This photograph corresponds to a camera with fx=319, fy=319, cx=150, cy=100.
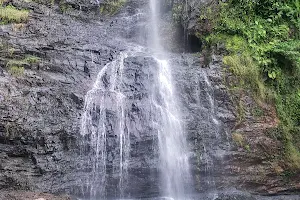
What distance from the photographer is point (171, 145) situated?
28.5 ft

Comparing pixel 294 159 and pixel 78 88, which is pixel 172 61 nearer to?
pixel 78 88

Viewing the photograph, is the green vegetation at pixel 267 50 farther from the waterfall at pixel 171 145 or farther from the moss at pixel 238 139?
the waterfall at pixel 171 145

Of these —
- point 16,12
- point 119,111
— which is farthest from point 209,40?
point 16,12

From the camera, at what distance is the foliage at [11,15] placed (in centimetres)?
1086

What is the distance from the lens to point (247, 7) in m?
11.4

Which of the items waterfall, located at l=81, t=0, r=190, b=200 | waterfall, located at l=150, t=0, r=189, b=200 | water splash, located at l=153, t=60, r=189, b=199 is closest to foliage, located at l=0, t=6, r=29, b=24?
waterfall, located at l=81, t=0, r=190, b=200

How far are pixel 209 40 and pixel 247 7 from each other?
2026 millimetres

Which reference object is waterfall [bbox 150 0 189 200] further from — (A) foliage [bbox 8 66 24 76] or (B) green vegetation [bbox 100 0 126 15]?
(B) green vegetation [bbox 100 0 126 15]

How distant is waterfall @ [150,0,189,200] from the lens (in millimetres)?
8312

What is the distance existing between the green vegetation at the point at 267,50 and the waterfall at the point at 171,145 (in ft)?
7.01

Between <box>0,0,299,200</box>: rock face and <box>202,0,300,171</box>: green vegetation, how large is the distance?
0.63m

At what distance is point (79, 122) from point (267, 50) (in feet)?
20.9

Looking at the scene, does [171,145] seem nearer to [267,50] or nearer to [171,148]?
[171,148]

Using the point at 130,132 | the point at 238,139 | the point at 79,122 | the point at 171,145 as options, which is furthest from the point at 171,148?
the point at 79,122
